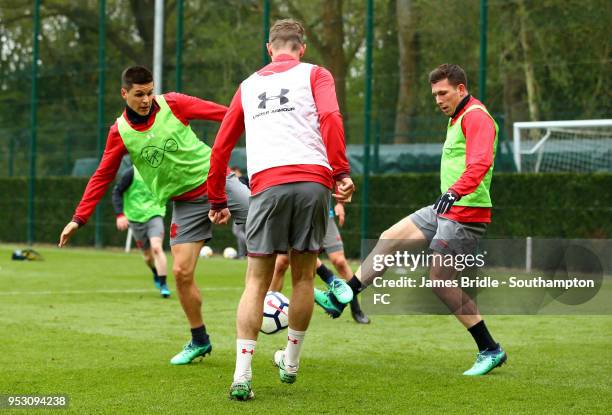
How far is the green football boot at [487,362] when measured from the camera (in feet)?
23.3

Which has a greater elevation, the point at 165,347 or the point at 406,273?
the point at 406,273

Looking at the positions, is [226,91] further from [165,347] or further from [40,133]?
[165,347]

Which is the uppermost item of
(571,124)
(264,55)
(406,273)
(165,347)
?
(264,55)

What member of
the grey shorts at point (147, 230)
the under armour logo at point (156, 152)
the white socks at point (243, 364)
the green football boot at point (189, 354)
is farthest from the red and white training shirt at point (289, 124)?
the grey shorts at point (147, 230)

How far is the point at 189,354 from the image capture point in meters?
7.49

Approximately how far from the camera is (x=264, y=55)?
71.1ft

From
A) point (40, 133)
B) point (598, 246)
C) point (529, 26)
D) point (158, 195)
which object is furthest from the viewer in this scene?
point (40, 133)

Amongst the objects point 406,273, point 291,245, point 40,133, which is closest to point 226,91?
point 40,133

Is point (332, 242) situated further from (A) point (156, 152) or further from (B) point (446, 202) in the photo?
(B) point (446, 202)

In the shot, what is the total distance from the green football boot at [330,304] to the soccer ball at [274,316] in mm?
241

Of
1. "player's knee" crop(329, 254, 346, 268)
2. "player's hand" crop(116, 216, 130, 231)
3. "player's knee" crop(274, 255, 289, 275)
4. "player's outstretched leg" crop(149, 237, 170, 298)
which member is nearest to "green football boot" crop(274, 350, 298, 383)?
"player's knee" crop(274, 255, 289, 275)

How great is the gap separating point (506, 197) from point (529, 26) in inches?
126

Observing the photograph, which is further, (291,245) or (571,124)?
(571,124)

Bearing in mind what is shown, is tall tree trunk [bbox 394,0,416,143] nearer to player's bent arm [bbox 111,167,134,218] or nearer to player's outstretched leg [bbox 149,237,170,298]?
player's bent arm [bbox 111,167,134,218]
